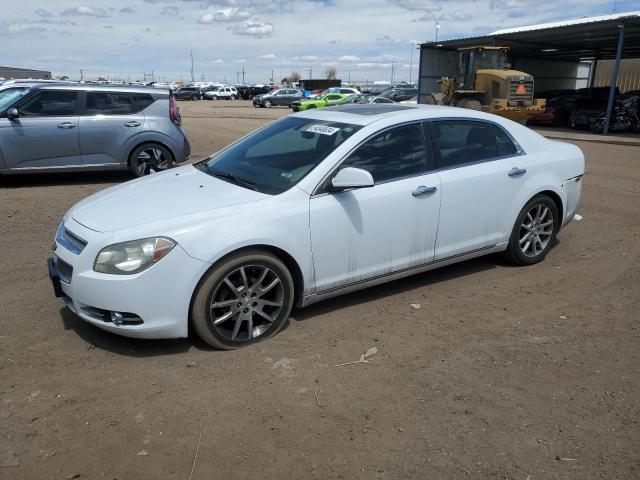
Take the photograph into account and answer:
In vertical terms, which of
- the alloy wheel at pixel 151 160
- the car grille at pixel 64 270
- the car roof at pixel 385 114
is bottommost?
the alloy wheel at pixel 151 160

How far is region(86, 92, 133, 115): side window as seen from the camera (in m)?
9.12

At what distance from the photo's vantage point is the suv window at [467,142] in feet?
14.9

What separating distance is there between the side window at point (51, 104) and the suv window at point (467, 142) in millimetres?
6815

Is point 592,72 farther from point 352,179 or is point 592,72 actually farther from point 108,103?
point 352,179

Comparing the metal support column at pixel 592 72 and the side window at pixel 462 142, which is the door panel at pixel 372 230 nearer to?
the side window at pixel 462 142

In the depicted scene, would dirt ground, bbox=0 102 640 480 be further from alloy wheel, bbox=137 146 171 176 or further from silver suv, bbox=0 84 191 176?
alloy wheel, bbox=137 146 171 176

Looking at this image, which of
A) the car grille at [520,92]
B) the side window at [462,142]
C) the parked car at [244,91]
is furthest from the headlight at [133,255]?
the parked car at [244,91]

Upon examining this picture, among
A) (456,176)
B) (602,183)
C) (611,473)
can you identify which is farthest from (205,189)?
(602,183)

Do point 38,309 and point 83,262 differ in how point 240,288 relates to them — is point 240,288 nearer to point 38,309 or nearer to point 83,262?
point 83,262

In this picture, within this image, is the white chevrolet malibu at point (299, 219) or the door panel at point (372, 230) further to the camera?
the door panel at point (372, 230)

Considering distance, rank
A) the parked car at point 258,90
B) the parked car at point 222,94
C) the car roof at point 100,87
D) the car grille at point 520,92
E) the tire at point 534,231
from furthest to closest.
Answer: the parked car at point 258,90, the parked car at point 222,94, the car grille at point 520,92, the car roof at point 100,87, the tire at point 534,231

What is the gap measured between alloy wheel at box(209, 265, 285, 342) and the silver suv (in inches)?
253

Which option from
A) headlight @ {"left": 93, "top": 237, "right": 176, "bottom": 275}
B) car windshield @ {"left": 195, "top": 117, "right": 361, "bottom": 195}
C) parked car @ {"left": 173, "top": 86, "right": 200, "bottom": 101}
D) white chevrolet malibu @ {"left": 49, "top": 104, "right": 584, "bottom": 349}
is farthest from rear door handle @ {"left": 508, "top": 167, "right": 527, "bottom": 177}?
parked car @ {"left": 173, "top": 86, "right": 200, "bottom": 101}

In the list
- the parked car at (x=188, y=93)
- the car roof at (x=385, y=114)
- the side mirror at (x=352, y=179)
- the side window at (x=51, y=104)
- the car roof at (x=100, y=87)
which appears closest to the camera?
the side mirror at (x=352, y=179)
